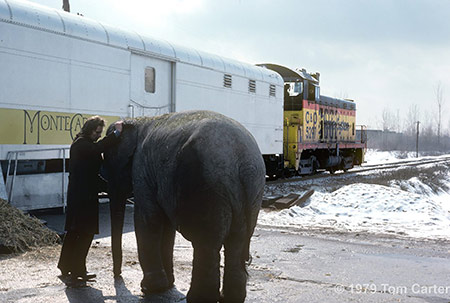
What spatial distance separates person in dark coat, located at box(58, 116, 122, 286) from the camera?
211 inches

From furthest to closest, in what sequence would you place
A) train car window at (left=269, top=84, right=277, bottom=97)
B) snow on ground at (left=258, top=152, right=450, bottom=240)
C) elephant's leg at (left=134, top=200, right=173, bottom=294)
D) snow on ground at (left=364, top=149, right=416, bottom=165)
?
snow on ground at (left=364, top=149, right=416, bottom=165) < train car window at (left=269, top=84, right=277, bottom=97) < snow on ground at (left=258, top=152, right=450, bottom=240) < elephant's leg at (left=134, top=200, right=173, bottom=294)

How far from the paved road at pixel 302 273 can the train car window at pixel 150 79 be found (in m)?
3.83

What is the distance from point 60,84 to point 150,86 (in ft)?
7.25

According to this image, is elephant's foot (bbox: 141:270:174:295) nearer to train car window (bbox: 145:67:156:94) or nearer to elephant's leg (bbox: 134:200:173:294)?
elephant's leg (bbox: 134:200:173:294)

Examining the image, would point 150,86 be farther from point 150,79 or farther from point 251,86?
point 251,86

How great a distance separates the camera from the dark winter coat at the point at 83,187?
5367 millimetres

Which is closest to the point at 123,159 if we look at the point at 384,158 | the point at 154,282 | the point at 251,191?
the point at 154,282

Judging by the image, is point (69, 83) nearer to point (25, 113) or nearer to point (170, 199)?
point (25, 113)

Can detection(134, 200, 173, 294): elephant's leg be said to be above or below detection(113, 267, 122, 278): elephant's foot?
above

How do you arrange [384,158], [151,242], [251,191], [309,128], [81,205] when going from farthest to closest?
[384,158] < [309,128] < [81,205] < [151,242] < [251,191]

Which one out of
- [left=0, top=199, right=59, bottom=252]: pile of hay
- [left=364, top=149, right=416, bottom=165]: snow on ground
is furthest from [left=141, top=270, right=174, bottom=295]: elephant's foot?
[left=364, top=149, right=416, bottom=165]: snow on ground

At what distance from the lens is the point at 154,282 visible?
187 inches

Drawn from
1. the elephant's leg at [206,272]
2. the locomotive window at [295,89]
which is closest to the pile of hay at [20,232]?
the elephant's leg at [206,272]

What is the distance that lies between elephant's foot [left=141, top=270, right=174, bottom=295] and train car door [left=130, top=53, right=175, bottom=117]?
20.0 feet
